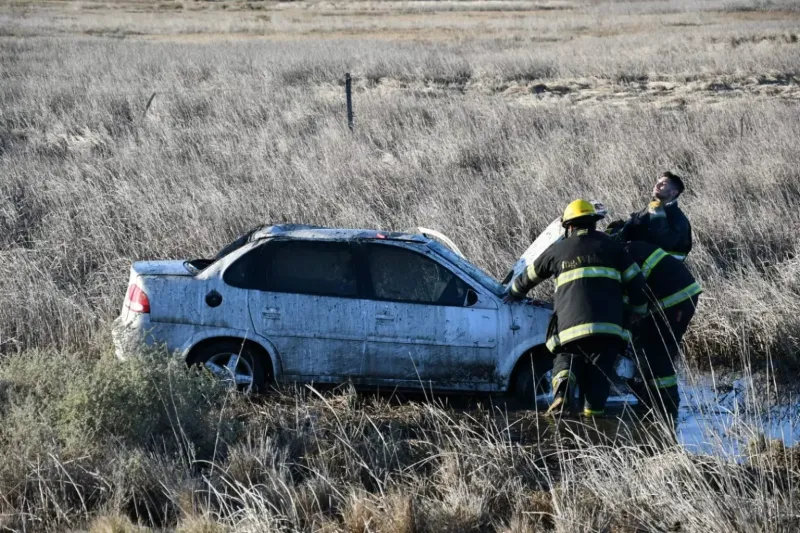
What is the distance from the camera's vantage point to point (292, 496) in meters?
5.56

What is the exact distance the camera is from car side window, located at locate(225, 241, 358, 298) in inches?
291

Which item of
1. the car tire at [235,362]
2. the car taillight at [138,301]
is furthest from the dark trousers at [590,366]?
the car taillight at [138,301]

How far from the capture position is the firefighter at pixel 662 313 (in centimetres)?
743

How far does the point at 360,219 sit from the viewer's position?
39.1 feet

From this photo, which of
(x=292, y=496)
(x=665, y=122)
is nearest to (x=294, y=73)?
(x=665, y=122)

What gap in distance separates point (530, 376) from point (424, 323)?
3.13 ft

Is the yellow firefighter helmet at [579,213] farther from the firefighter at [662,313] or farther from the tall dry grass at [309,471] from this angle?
the tall dry grass at [309,471]

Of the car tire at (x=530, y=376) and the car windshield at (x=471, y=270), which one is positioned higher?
the car windshield at (x=471, y=270)

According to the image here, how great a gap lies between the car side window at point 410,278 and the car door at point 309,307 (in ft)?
0.60

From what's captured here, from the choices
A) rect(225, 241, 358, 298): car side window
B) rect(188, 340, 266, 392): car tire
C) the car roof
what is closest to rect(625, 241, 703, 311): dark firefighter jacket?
the car roof

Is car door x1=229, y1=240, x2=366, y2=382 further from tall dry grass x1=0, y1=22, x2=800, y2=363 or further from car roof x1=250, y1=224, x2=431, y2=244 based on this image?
tall dry grass x1=0, y1=22, x2=800, y2=363

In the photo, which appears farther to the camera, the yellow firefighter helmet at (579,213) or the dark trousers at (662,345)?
the dark trousers at (662,345)

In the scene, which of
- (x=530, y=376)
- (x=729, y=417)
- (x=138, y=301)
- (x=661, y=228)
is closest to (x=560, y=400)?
(x=530, y=376)

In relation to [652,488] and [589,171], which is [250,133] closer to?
[589,171]
